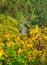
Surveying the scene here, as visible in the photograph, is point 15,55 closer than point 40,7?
Yes

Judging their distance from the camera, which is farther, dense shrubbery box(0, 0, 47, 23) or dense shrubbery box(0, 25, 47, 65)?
dense shrubbery box(0, 0, 47, 23)

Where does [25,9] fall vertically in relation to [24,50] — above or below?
below

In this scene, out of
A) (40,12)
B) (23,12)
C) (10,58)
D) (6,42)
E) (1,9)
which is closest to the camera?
(10,58)

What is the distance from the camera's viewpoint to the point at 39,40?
3644cm

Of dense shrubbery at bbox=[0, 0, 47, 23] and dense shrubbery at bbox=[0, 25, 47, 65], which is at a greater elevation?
dense shrubbery at bbox=[0, 25, 47, 65]

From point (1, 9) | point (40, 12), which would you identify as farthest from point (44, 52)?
point (40, 12)

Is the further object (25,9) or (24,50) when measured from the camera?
(25,9)

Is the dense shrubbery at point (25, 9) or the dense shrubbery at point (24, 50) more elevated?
the dense shrubbery at point (24, 50)

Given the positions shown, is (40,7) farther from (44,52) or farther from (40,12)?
(44,52)

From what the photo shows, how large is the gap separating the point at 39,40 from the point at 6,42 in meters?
4.11

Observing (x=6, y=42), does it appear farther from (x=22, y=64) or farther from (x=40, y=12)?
(x=40, y=12)

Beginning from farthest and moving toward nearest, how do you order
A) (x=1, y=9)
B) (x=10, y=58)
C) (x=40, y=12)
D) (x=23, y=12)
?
(x=40, y=12), (x=23, y=12), (x=1, y=9), (x=10, y=58)

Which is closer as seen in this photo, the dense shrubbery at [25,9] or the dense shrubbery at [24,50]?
the dense shrubbery at [24,50]

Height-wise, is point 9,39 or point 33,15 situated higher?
point 9,39
